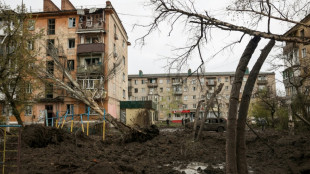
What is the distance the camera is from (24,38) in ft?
57.8

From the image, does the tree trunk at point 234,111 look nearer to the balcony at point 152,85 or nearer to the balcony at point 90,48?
the balcony at point 90,48

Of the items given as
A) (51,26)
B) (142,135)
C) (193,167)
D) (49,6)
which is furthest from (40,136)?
(49,6)

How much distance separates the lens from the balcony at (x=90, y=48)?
28.5 meters

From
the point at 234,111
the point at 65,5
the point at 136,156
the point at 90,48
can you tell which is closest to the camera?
the point at 234,111

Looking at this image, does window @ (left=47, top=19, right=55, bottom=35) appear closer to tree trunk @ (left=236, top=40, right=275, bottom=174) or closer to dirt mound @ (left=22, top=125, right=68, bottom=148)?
dirt mound @ (left=22, top=125, right=68, bottom=148)

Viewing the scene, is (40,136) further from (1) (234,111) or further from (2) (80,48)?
(2) (80,48)

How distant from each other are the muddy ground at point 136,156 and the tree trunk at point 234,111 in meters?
2.44

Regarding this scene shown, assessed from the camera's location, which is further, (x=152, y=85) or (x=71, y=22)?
(x=152, y=85)

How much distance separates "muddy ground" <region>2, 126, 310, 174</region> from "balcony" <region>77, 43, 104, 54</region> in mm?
16786

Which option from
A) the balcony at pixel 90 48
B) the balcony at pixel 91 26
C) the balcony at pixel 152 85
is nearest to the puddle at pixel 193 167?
the balcony at pixel 90 48

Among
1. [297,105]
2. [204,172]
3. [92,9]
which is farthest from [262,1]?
[92,9]

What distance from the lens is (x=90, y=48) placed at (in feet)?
94.3

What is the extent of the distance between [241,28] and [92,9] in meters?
26.7

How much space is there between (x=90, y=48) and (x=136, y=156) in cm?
2106
